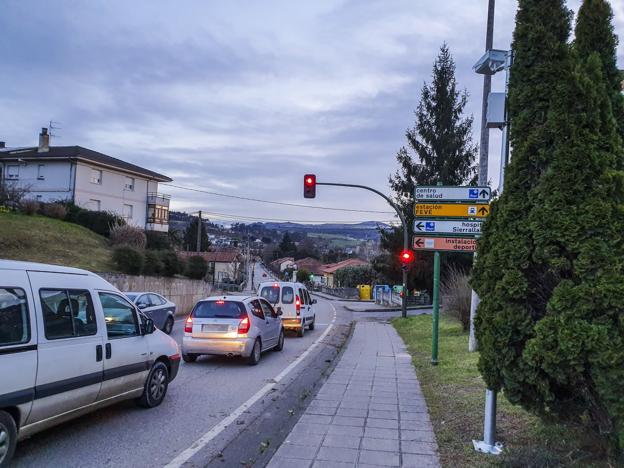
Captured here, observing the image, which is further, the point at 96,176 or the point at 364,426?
the point at 96,176

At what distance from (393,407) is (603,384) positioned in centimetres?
394

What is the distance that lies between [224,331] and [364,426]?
19.8 feet

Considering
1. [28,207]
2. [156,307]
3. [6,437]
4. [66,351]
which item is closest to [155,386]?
[66,351]

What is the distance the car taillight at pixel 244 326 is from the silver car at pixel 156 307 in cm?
574

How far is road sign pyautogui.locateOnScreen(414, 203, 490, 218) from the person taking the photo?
11.1 metres

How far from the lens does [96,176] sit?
50.3 m

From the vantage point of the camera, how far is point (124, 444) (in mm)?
5992

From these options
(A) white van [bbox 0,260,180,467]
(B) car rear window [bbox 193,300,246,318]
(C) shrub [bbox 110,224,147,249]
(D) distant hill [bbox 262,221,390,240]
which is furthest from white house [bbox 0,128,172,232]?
(A) white van [bbox 0,260,180,467]

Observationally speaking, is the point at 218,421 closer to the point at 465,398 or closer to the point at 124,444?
the point at 124,444

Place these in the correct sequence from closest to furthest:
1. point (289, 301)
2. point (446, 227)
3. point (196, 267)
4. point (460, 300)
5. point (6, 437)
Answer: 1. point (6, 437)
2. point (446, 227)
3. point (460, 300)
4. point (289, 301)
5. point (196, 267)

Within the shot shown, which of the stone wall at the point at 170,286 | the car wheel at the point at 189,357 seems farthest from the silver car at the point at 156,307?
the stone wall at the point at 170,286

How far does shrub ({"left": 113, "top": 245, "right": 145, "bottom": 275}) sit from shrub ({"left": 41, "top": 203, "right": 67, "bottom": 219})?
412 inches

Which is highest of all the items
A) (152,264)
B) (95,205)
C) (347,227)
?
(347,227)

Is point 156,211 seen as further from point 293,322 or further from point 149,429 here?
point 149,429
